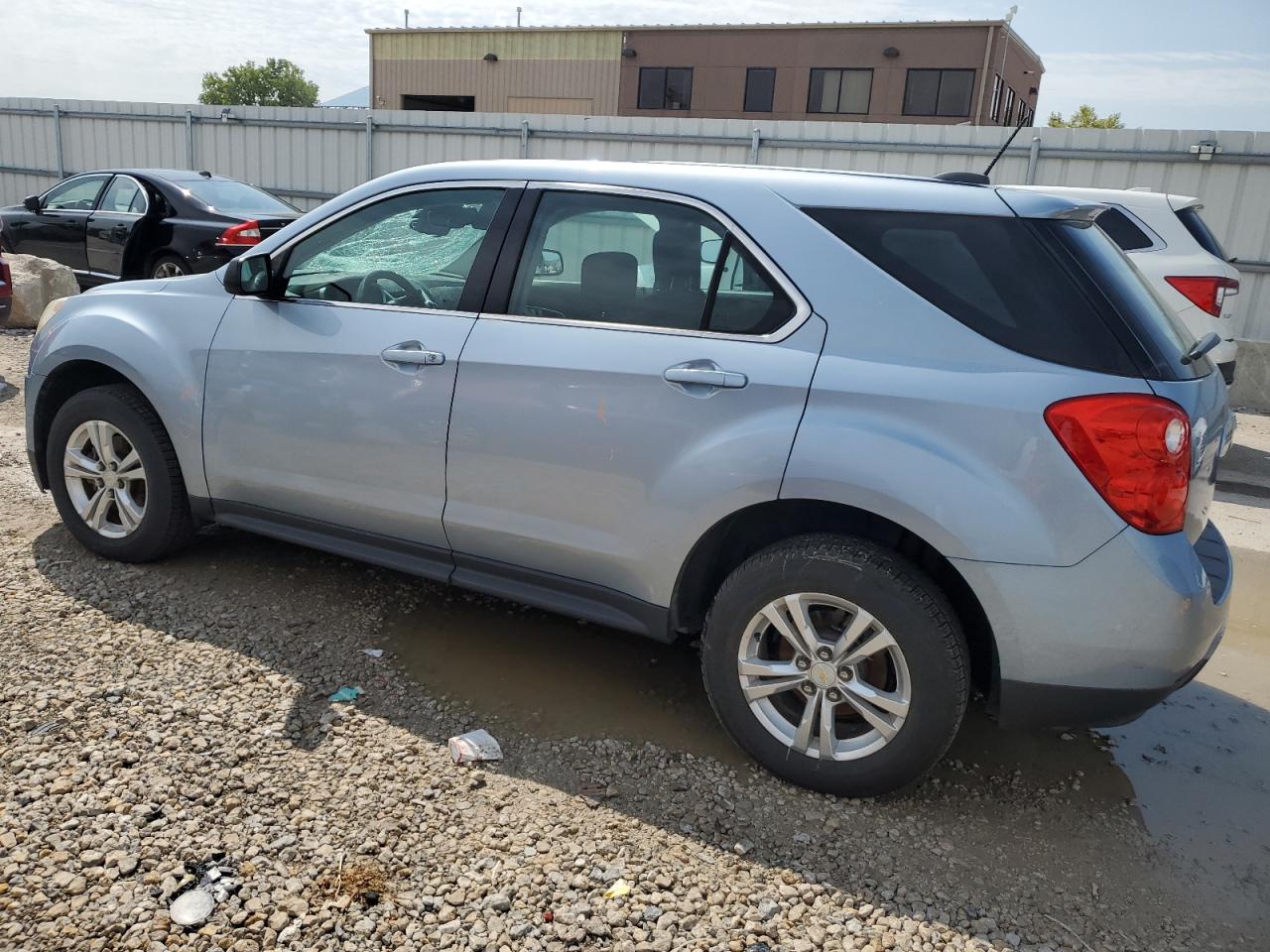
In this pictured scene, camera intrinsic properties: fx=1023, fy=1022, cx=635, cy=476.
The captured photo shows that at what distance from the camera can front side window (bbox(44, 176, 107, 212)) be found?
1121cm

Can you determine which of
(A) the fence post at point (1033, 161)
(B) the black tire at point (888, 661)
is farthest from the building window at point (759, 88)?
(B) the black tire at point (888, 661)

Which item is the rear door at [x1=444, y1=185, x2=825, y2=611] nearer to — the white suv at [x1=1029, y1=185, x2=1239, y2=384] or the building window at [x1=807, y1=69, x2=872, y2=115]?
the white suv at [x1=1029, y1=185, x2=1239, y2=384]

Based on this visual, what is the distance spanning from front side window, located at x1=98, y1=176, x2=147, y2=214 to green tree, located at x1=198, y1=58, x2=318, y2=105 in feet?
216

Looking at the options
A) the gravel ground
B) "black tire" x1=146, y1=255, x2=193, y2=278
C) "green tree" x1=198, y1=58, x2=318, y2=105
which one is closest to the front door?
the gravel ground

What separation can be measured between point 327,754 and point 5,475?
11.7 ft

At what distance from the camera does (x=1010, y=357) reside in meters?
2.65

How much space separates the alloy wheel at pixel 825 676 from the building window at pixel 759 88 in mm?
37089

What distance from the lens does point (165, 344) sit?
3998mm

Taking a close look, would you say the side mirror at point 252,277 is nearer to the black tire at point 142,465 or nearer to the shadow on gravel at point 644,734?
the black tire at point 142,465

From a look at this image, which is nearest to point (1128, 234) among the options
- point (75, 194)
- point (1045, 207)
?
point (1045, 207)

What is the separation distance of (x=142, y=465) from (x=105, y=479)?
249mm

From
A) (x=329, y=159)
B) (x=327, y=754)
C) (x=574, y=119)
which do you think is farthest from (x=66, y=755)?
(x=329, y=159)

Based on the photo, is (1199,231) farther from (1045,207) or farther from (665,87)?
(665,87)

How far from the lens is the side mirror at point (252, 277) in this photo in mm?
3781
